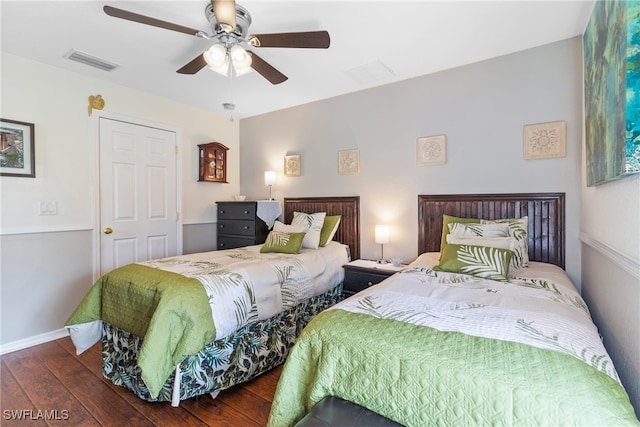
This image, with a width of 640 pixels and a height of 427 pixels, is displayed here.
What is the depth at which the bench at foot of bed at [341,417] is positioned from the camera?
964mm

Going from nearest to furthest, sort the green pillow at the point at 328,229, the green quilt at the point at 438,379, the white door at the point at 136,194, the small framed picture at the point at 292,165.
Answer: the green quilt at the point at 438,379, the white door at the point at 136,194, the green pillow at the point at 328,229, the small framed picture at the point at 292,165

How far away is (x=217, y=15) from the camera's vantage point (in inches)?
63.7

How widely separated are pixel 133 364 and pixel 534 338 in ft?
7.31

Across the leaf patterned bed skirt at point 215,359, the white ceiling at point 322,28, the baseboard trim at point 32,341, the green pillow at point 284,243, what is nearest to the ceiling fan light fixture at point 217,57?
the white ceiling at point 322,28

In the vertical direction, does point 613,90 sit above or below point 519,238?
above

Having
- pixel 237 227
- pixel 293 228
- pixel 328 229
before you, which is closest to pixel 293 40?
pixel 293 228

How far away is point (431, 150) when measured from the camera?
2.97 metres

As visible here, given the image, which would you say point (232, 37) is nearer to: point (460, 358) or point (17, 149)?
point (460, 358)

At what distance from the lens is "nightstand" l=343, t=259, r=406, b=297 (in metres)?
2.81

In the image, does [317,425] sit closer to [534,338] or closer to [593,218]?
[534,338]

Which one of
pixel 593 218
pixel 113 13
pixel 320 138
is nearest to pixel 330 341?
pixel 593 218

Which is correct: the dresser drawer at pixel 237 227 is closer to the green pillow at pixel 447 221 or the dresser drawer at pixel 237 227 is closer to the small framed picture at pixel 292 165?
the small framed picture at pixel 292 165

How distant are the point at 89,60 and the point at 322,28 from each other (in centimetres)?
218

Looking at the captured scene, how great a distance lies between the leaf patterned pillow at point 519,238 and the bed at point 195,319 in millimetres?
1589
